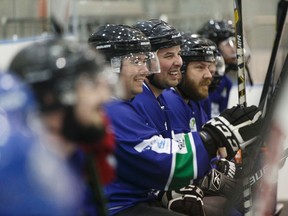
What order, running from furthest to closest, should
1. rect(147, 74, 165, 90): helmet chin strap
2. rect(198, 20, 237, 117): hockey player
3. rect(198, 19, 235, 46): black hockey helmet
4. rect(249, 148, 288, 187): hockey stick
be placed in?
rect(198, 19, 235, 46): black hockey helmet → rect(198, 20, 237, 117): hockey player → rect(147, 74, 165, 90): helmet chin strap → rect(249, 148, 288, 187): hockey stick

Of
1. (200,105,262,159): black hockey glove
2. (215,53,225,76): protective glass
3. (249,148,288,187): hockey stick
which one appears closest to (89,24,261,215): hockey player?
(200,105,262,159): black hockey glove

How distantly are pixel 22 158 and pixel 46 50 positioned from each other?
22cm

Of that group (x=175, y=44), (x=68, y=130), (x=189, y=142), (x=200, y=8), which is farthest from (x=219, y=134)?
(x=200, y=8)

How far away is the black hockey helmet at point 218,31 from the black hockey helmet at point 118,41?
269cm

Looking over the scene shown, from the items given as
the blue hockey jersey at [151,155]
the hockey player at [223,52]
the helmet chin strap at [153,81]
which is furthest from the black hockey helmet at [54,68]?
the hockey player at [223,52]

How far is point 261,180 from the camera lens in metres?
2.04

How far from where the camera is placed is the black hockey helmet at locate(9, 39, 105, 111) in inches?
54.0

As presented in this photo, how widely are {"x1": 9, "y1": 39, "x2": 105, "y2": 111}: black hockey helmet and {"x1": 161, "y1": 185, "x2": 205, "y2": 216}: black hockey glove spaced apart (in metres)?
1.40

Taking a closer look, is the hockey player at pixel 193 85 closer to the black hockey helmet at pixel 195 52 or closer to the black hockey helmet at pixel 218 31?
the black hockey helmet at pixel 195 52

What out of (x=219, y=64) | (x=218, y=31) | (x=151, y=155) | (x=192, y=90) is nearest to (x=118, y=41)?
(x=151, y=155)

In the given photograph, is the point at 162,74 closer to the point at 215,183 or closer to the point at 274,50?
the point at 215,183

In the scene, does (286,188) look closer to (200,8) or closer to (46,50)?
(46,50)

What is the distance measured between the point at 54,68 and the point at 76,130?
0.44ft

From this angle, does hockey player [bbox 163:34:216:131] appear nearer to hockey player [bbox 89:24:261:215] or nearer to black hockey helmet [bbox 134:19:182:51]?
black hockey helmet [bbox 134:19:182:51]
